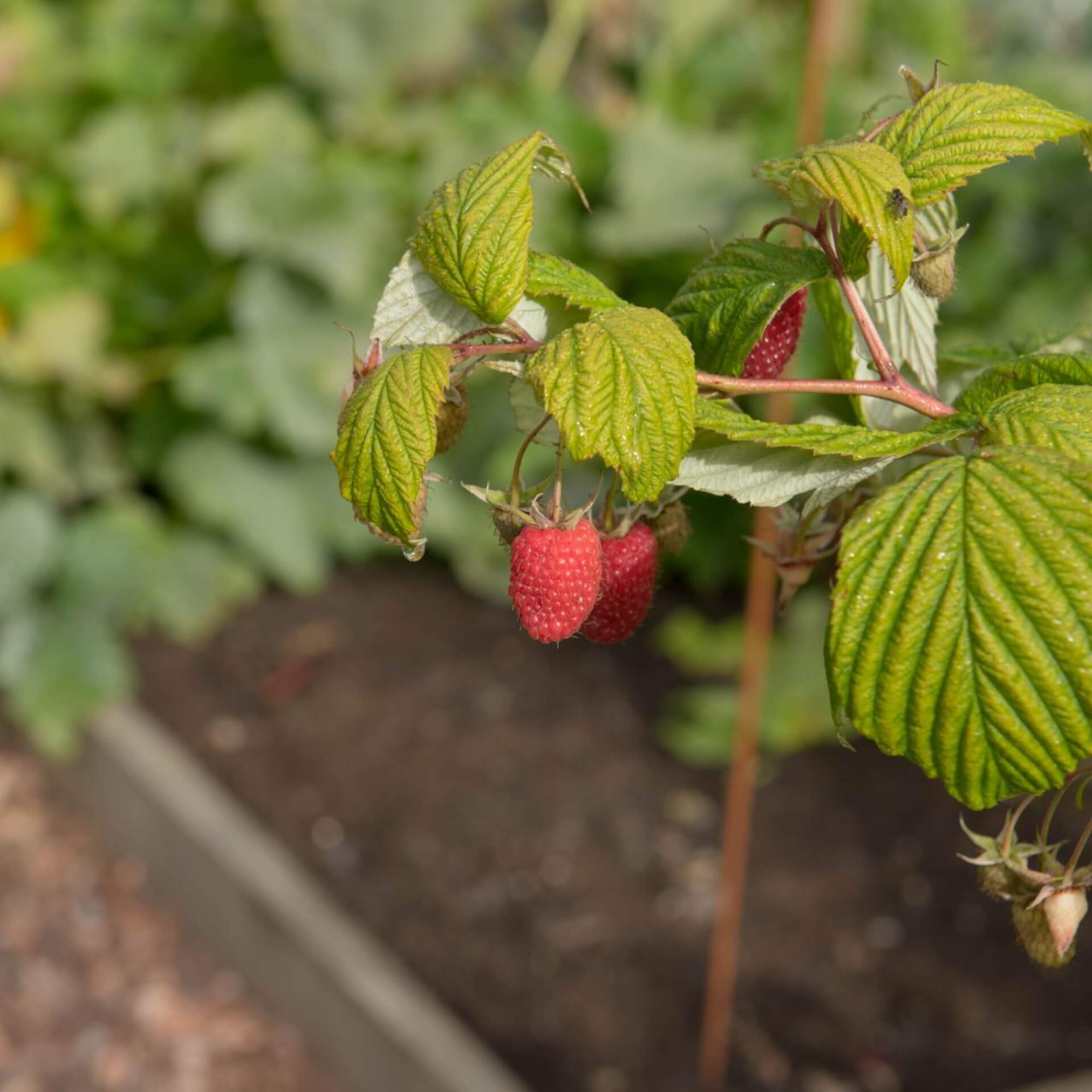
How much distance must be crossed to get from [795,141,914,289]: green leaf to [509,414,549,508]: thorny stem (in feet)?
0.39

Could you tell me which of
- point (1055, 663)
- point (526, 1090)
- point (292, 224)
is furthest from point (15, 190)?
point (1055, 663)

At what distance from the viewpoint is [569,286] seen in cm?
49

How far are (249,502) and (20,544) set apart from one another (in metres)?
0.45

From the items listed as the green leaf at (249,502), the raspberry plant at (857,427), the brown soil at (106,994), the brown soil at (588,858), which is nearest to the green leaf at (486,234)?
the raspberry plant at (857,427)

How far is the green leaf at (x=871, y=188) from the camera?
16.7 inches

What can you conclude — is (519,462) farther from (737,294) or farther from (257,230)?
(257,230)

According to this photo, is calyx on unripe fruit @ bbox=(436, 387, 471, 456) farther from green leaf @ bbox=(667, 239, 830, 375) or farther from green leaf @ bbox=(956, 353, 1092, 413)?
green leaf @ bbox=(956, 353, 1092, 413)

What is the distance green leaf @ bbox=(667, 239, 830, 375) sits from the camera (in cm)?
48

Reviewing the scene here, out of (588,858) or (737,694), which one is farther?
(737,694)

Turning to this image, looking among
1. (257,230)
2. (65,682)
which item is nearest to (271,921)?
(65,682)

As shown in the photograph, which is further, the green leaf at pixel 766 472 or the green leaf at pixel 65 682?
the green leaf at pixel 65 682

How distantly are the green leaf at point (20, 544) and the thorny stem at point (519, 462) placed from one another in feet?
7.62

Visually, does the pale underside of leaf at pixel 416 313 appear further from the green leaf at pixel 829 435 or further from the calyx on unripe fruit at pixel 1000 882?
the calyx on unripe fruit at pixel 1000 882

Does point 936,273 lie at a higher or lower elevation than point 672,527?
higher
